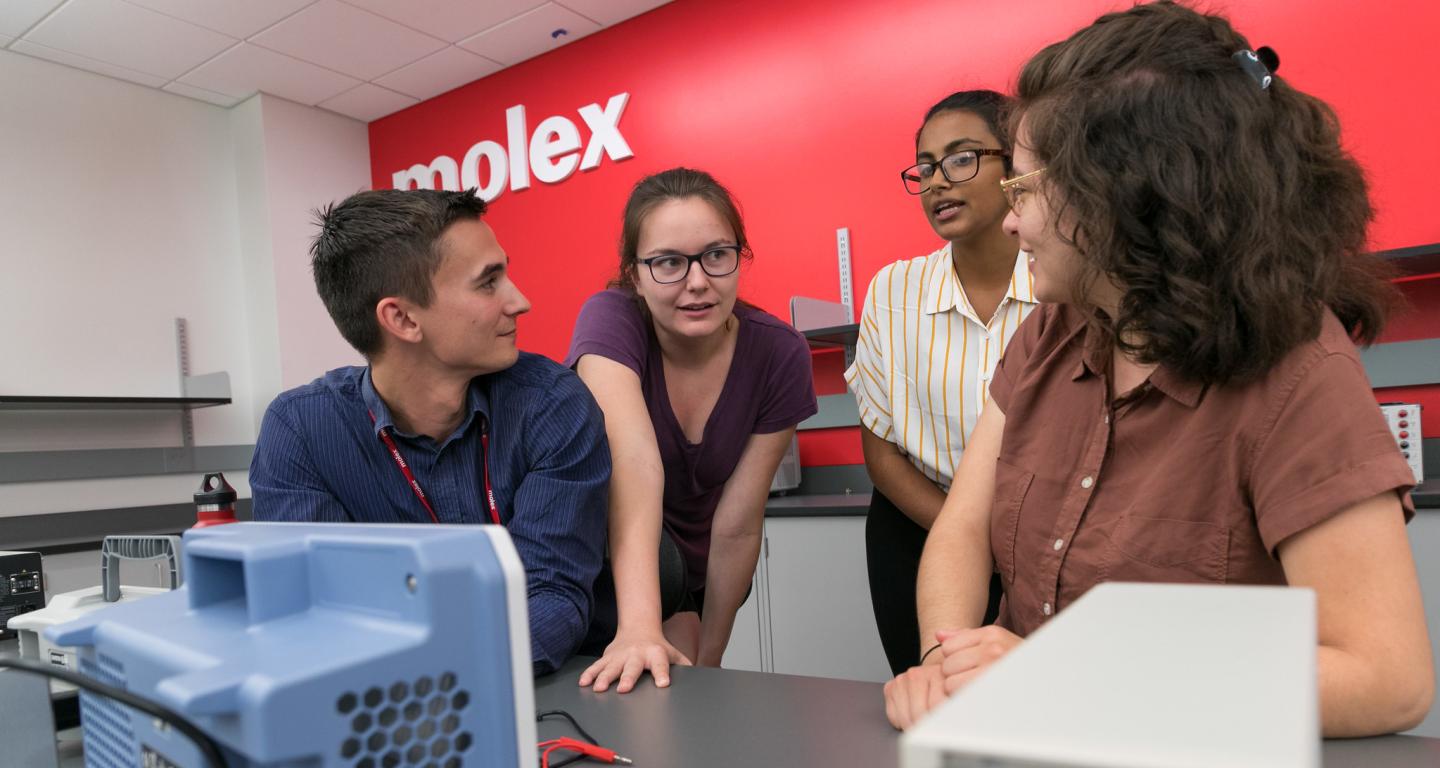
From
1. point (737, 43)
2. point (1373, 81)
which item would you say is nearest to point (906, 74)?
point (737, 43)

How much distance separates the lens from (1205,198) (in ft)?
2.89

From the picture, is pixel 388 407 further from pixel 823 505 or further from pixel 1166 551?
pixel 823 505

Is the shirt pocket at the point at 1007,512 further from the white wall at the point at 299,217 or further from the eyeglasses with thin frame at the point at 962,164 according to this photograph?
the white wall at the point at 299,217

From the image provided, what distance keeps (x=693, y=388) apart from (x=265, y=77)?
3605 mm

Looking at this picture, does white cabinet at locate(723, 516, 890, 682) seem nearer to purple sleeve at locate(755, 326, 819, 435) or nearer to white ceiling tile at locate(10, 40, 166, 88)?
purple sleeve at locate(755, 326, 819, 435)

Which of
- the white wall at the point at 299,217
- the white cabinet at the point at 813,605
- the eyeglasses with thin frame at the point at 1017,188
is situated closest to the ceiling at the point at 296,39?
the white wall at the point at 299,217

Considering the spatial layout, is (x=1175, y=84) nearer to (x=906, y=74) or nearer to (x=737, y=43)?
(x=906, y=74)

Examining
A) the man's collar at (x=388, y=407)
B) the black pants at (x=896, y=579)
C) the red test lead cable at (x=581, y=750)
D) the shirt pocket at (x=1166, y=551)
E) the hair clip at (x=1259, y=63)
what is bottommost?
the black pants at (x=896, y=579)

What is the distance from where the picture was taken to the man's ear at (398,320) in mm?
1413

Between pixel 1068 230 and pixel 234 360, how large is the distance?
4518 millimetres

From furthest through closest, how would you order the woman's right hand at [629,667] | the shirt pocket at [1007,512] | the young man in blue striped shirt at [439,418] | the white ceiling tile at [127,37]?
the white ceiling tile at [127,37] → the young man in blue striped shirt at [439,418] → the shirt pocket at [1007,512] → the woman's right hand at [629,667]

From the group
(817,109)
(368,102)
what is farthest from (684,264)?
(368,102)

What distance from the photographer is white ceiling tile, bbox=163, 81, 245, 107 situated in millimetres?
4338

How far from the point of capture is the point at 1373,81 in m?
2.54
